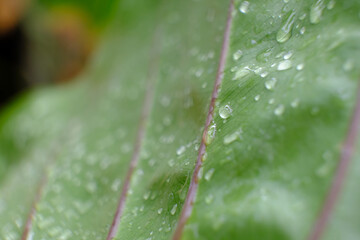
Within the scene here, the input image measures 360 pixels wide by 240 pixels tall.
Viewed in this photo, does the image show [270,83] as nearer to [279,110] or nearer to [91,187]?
[279,110]

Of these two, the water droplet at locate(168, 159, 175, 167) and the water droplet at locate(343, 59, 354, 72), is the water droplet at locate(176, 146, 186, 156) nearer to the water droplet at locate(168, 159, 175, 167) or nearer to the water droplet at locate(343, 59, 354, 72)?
the water droplet at locate(168, 159, 175, 167)

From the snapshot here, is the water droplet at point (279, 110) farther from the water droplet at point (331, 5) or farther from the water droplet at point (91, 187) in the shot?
the water droplet at point (91, 187)

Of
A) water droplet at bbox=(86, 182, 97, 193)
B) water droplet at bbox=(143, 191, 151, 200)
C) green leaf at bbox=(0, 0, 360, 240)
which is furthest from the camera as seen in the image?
water droplet at bbox=(86, 182, 97, 193)

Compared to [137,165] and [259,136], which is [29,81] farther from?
[259,136]

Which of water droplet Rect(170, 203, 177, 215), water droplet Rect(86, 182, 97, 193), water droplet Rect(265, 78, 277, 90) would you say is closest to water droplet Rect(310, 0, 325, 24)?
water droplet Rect(265, 78, 277, 90)

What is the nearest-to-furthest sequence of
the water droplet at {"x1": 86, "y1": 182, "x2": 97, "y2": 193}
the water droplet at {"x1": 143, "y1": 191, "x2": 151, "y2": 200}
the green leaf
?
the green leaf, the water droplet at {"x1": 143, "y1": 191, "x2": 151, "y2": 200}, the water droplet at {"x1": 86, "y1": 182, "x2": 97, "y2": 193}
